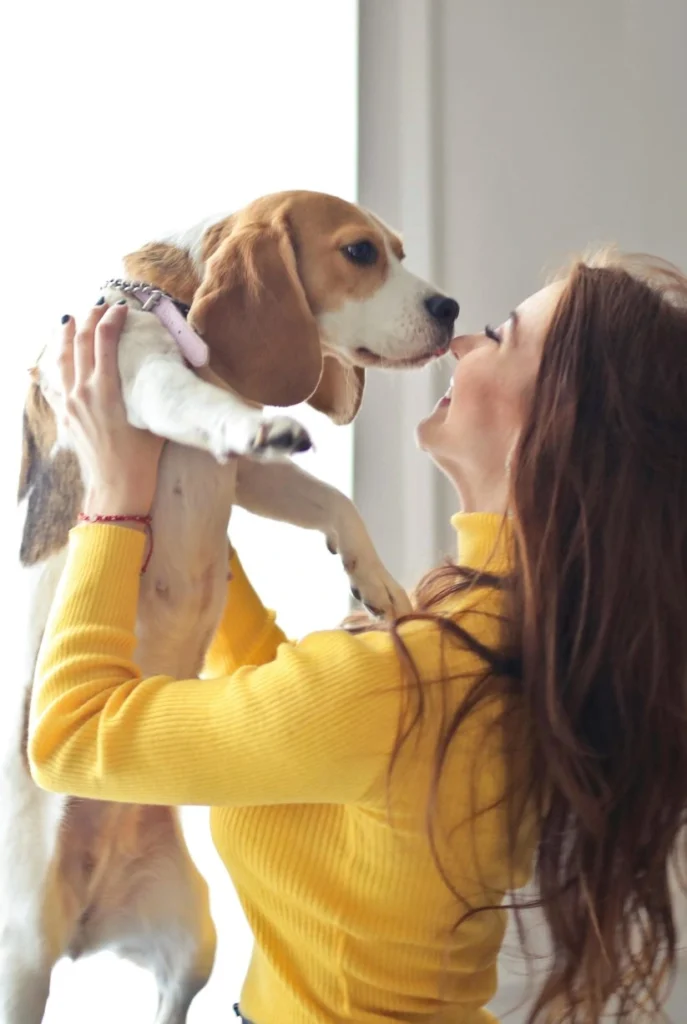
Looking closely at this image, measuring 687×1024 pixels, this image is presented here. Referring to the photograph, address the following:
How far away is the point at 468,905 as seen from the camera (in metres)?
0.97

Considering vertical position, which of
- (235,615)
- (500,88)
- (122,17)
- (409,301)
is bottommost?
(235,615)

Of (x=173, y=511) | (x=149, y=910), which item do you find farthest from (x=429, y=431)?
(x=149, y=910)

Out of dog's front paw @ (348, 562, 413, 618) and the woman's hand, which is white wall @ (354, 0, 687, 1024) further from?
the woman's hand

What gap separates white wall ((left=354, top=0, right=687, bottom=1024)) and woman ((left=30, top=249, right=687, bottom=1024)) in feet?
2.60

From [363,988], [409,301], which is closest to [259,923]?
[363,988]

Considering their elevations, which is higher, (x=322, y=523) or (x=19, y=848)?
(x=322, y=523)

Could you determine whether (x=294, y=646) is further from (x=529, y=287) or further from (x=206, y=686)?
(x=529, y=287)

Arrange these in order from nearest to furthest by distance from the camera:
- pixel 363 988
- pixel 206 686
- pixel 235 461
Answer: pixel 206 686, pixel 363 988, pixel 235 461

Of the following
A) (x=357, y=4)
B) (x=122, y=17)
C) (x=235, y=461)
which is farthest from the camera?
(x=357, y=4)

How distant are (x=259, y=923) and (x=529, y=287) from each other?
1.35 meters

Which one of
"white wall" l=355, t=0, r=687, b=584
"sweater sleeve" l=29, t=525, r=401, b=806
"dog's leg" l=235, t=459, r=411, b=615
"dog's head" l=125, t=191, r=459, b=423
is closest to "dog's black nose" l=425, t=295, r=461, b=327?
"dog's head" l=125, t=191, r=459, b=423

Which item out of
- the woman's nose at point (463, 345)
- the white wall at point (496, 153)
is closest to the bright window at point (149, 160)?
the white wall at point (496, 153)

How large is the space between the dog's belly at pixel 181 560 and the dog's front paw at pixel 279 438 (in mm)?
205

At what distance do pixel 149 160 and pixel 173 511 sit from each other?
77cm
